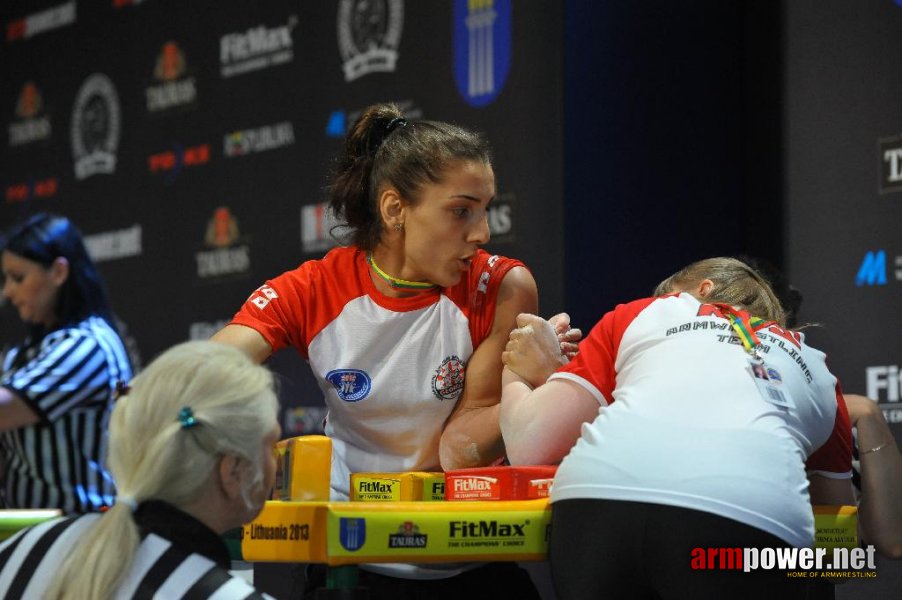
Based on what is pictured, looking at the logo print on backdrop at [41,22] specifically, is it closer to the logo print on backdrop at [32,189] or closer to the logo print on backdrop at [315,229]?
the logo print on backdrop at [32,189]

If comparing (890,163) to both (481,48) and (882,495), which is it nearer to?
(481,48)

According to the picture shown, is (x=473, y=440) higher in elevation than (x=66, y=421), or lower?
higher

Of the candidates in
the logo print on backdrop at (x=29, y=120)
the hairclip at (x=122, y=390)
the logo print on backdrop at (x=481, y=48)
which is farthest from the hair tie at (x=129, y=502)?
the logo print on backdrop at (x=29, y=120)

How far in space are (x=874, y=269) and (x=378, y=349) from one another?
1.79 meters

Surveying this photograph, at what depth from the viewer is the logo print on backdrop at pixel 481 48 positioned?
151 inches

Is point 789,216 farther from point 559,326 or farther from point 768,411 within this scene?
point 768,411

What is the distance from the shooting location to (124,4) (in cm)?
563

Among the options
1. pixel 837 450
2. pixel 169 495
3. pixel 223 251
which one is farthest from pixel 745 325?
pixel 223 251

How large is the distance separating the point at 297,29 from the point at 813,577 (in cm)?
359

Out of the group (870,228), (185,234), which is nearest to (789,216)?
(870,228)

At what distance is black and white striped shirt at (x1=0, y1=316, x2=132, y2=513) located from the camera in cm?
338

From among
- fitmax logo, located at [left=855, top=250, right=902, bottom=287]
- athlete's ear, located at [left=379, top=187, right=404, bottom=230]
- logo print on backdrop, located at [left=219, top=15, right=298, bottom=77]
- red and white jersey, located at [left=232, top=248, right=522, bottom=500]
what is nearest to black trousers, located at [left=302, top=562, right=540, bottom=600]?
red and white jersey, located at [left=232, top=248, right=522, bottom=500]

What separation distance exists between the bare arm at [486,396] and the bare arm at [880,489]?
25.5 inches

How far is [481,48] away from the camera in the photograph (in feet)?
12.9
